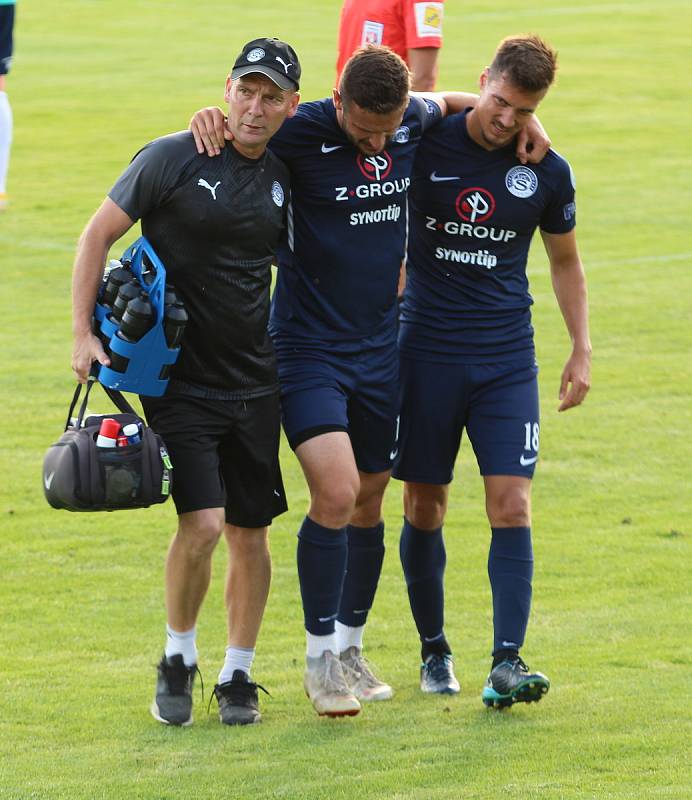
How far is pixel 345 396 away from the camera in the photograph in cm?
549

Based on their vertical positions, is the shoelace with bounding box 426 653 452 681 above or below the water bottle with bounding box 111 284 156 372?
below

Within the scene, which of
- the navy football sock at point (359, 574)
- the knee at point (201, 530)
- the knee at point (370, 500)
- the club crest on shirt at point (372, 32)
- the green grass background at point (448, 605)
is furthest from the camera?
the club crest on shirt at point (372, 32)

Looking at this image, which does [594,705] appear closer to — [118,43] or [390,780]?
[390,780]

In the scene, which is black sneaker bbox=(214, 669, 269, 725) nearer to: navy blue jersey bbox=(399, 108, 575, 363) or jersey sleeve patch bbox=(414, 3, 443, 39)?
navy blue jersey bbox=(399, 108, 575, 363)

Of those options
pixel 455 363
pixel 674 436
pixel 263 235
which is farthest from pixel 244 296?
pixel 674 436

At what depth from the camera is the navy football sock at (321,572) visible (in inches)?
211

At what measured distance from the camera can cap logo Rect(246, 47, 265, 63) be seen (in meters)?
5.13

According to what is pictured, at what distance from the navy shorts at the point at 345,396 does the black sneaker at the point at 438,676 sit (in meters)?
0.75

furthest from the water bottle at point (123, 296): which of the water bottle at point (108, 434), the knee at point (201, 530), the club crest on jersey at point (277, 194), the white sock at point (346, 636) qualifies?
the white sock at point (346, 636)

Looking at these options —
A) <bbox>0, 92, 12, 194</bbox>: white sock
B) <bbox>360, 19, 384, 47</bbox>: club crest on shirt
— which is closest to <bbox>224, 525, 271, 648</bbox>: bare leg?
<bbox>360, 19, 384, 47</bbox>: club crest on shirt

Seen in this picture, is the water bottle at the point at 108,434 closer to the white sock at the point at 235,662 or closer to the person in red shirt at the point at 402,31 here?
the white sock at the point at 235,662

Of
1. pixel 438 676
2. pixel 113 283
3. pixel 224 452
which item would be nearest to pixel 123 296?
pixel 113 283

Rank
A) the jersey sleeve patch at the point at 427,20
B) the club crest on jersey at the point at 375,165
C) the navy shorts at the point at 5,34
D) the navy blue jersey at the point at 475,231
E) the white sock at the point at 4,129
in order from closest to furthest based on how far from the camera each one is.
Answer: the club crest on jersey at the point at 375,165 → the navy blue jersey at the point at 475,231 → the jersey sleeve patch at the point at 427,20 → the navy shorts at the point at 5,34 → the white sock at the point at 4,129

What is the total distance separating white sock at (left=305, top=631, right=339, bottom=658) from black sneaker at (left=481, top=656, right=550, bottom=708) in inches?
21.3
